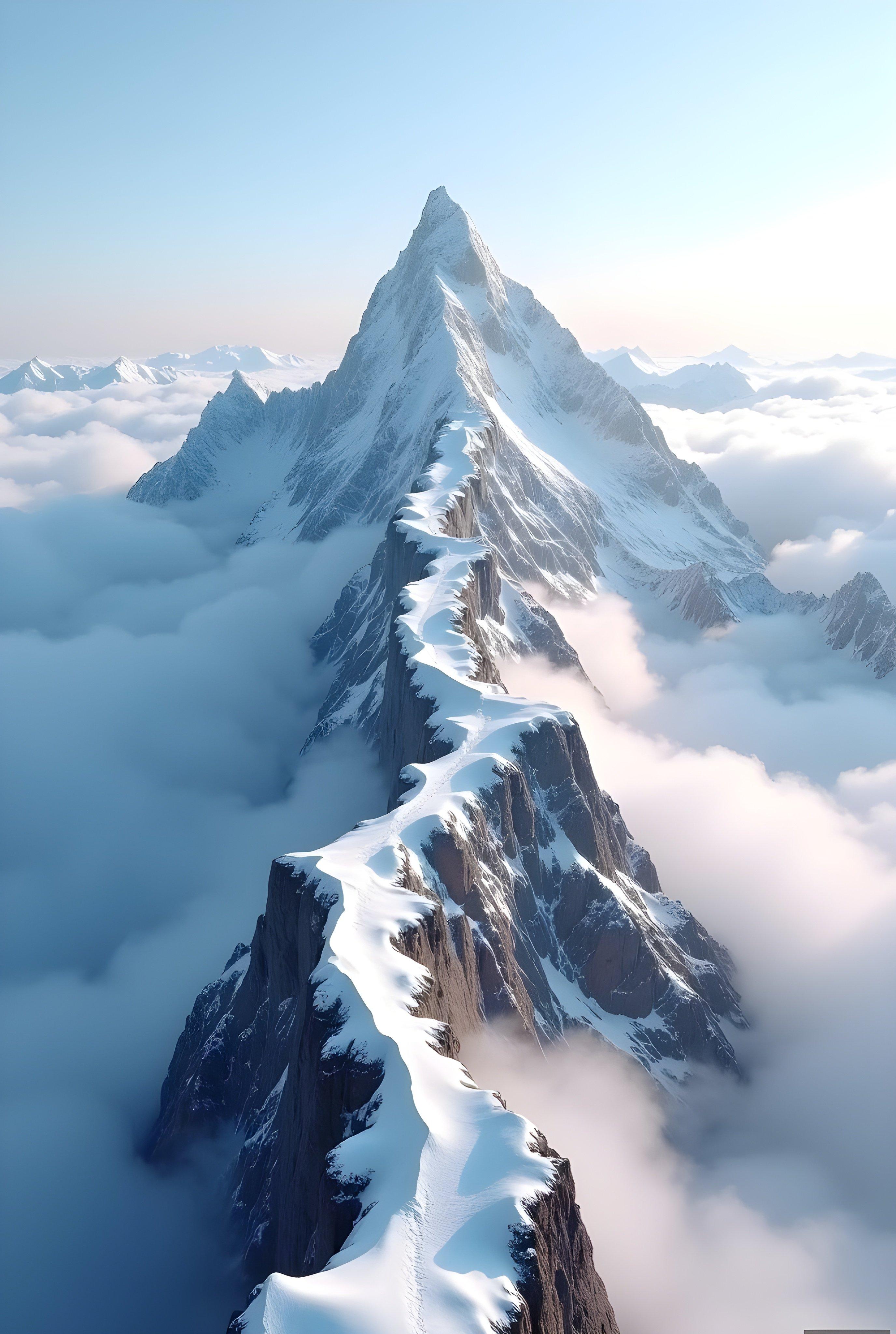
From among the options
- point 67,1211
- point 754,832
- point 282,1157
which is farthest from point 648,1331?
point 754,832

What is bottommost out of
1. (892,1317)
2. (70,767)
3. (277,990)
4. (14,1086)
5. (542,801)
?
(70,767)

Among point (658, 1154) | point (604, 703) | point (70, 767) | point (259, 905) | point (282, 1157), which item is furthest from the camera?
point (70, 767)

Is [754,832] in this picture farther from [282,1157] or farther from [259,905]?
[282,1157]

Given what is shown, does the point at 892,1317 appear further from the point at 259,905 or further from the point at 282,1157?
the point at 259,905

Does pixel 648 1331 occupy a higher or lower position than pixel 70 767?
higher

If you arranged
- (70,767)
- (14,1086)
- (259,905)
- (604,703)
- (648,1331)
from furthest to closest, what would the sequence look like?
(70,767)
(604,703)
(259,905)
(14,1086)
(648,1331)

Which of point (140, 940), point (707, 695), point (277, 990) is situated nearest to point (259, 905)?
point (140, 940)

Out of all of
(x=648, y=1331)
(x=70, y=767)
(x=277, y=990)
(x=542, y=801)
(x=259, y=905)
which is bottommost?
(x=70, y=767)

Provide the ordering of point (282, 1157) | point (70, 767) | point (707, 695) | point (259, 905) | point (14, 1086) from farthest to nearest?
1. point (707, 695)
2. point (70, 767)
3. point (259, 905)
4. point (14, 1086)
5. point (282, 1157)

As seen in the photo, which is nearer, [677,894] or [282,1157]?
[282,1157]
